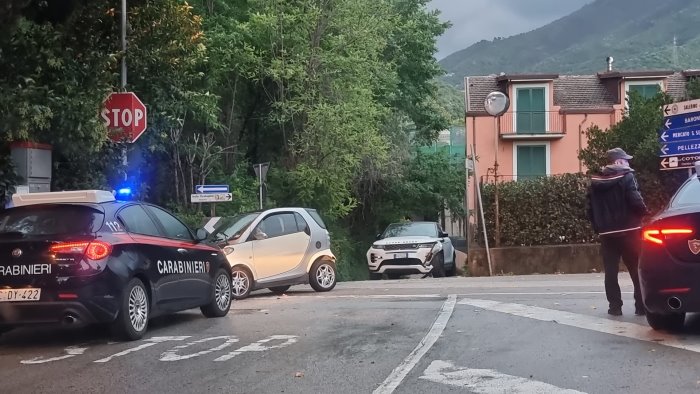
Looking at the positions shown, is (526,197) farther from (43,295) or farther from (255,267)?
(43,295)

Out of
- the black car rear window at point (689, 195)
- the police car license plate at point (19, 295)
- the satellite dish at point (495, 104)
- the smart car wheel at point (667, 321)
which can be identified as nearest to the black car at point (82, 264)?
the police car license plate at point (19, 295)

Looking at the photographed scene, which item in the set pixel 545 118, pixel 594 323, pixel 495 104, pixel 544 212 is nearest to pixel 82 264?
pixel 594 323

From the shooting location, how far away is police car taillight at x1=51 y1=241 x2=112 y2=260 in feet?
26.4

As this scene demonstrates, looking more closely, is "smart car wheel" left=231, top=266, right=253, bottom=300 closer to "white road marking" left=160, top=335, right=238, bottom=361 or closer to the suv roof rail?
"white road marking" left=160, top=335, right=238, bottom=361

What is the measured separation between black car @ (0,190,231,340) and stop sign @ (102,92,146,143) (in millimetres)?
4062

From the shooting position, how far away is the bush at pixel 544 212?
19766 mm

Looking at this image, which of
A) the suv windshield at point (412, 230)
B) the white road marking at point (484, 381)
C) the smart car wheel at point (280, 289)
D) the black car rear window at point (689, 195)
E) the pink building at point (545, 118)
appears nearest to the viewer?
the white road marking at point (484, 381)

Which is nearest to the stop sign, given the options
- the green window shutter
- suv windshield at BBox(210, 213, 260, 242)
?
Result: suv windshield at BBox(210, 213, 260, 242)

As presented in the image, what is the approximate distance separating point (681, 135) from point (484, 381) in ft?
33.4

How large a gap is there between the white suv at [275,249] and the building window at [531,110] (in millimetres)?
21855

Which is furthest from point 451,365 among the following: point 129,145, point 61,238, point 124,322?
point 129,145

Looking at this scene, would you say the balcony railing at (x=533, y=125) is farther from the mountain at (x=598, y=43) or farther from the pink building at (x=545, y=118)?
the mountain at (x=598, y=43)

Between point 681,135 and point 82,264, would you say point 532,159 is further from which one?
point 82,264

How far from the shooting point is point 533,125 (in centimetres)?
3534
